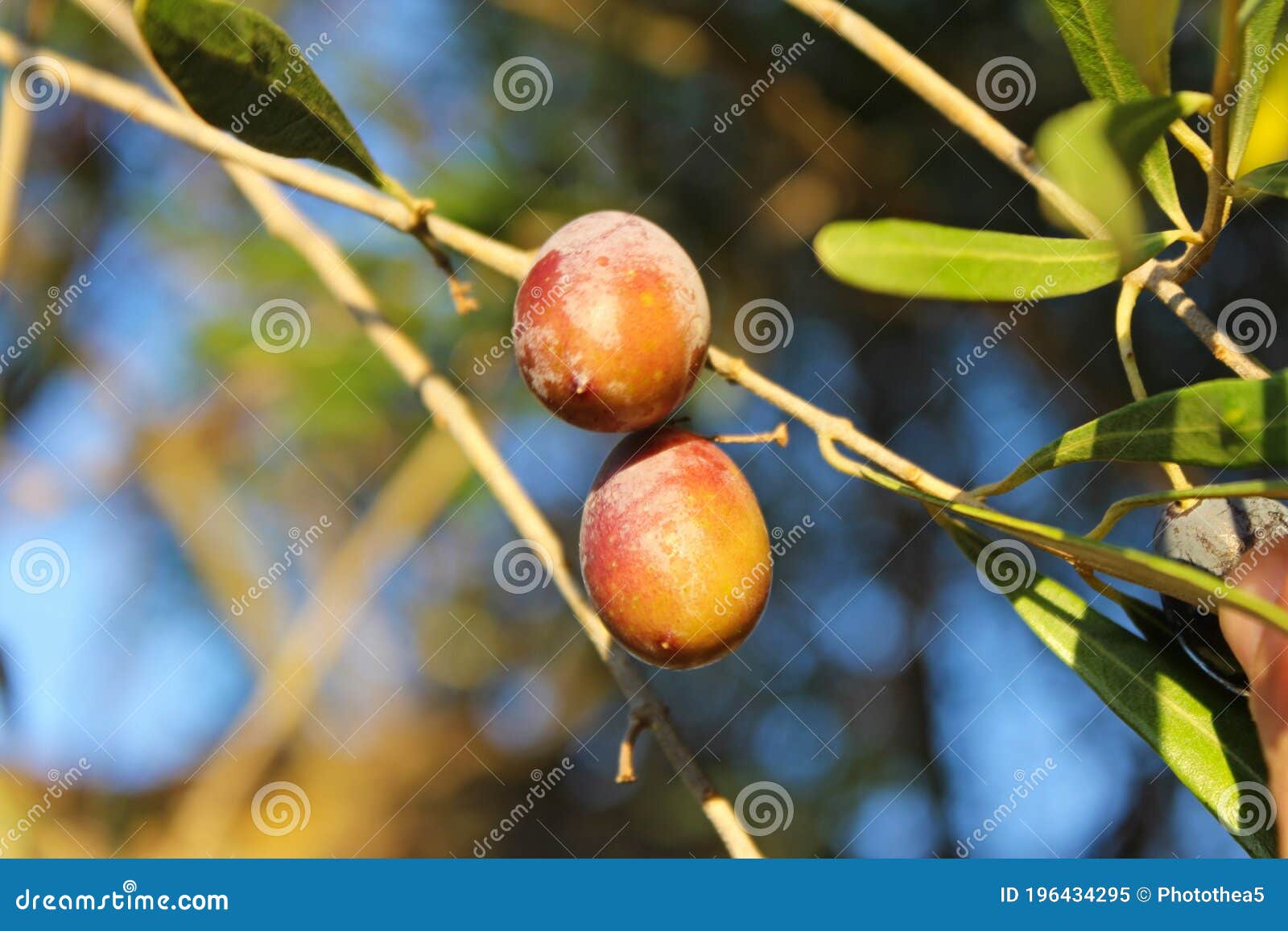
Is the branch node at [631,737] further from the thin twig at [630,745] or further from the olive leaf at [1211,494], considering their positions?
the olive leaf at [1211,494]

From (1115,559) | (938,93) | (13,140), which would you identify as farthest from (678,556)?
(13,140)

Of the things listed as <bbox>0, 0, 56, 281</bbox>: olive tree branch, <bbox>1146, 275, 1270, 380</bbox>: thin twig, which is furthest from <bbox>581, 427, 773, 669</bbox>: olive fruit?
<bbox>0, 0, 56, 281</bbox>: olive tree branch

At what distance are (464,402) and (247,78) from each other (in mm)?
396

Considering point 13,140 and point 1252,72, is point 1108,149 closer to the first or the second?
point 1252,72

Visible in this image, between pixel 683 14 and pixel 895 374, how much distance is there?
2.60 feet

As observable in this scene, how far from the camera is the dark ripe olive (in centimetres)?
77

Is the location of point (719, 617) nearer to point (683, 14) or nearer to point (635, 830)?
point (683, 14)

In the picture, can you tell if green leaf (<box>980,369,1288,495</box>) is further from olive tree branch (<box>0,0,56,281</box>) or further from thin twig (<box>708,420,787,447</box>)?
olive tree branch (<box>0,0,56,281</box>)

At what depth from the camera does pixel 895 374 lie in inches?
81.2

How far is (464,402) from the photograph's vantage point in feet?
3.55

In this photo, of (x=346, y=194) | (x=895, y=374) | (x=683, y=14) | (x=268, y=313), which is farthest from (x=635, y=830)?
(x=346, y=194)

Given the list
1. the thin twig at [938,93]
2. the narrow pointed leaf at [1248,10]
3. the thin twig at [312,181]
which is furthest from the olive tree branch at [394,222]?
the narrow pointed leaf at [1248,10]

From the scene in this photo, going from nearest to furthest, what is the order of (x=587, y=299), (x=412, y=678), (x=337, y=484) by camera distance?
(x=587, y=299) → (x=337, y=484) → (x=412, y=678)

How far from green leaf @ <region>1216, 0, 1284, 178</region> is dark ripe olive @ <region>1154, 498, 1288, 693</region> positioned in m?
0.24
